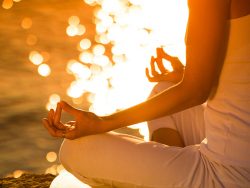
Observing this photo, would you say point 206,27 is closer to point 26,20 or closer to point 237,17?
point 237,17

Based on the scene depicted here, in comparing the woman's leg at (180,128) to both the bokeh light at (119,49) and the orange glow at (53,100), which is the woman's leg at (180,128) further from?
the orange glow at (53,100)

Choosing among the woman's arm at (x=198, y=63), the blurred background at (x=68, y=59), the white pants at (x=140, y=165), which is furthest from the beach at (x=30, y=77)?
the woman's arm at (x=198, y=63)

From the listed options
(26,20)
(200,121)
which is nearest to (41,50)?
(26,20)

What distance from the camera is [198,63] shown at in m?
1.68

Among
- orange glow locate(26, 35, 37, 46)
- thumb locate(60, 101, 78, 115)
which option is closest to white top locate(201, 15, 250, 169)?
thumb locate(60, 101, 78, 115)

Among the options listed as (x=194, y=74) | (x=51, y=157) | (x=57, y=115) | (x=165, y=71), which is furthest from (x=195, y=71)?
(x=51, y=157)

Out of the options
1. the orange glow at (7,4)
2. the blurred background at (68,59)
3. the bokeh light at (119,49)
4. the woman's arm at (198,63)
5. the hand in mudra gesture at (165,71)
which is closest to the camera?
the woman's arm at (198,63)

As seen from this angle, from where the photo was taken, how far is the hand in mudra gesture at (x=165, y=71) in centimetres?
239

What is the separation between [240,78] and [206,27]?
0.60 ft

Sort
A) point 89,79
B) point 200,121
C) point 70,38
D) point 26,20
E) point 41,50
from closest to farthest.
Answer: point 200,121 → point 89,79 → point 41,50 → point 70,38 → point 26,20

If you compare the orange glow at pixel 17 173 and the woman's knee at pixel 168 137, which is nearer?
the woman's knee at pixel 168 137

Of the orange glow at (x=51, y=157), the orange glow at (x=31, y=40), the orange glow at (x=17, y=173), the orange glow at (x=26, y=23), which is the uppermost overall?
the orange glow at (x=26, y=23)

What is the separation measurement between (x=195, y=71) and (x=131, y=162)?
1.11 ft

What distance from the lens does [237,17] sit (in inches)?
66.7
